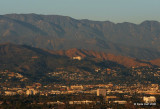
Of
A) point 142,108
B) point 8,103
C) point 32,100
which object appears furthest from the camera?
point 32,100

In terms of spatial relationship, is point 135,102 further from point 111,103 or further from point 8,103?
point 8,103

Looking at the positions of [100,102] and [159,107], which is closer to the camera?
[159,107]

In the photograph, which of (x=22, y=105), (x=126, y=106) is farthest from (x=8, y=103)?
(x=126, y=106)

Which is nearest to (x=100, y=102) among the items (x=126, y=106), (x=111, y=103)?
(x=111, y=103)

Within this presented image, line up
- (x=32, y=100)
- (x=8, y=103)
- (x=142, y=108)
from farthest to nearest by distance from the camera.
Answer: (x=32, y=100)
(x=8, y=103)
(x=142, y=108)

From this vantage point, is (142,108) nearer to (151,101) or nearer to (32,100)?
(151,101)

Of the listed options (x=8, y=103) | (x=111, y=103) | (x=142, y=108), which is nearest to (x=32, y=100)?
(x=8, y=103)

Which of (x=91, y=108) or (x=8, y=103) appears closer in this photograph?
(x=91, y=108)

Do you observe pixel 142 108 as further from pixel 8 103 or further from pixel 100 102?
pixel 8 103
